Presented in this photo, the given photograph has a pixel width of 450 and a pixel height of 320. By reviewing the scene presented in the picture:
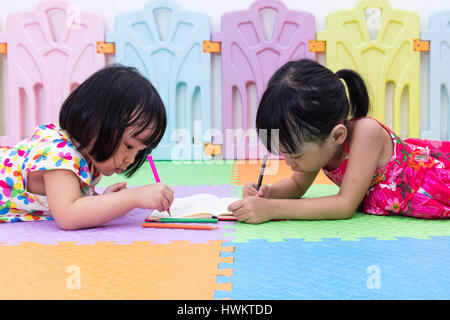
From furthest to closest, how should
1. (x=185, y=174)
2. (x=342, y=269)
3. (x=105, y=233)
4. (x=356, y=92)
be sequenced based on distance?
1. (x=185, y=174)
2. (x=356, y=92)
3. (x=105, y=233)
4. (x=342, y=269)

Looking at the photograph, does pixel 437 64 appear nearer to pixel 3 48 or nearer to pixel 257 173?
pixel 257 173

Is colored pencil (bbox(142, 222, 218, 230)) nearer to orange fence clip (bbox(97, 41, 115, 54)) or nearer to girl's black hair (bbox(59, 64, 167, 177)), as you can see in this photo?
girl's black hair (bbox(59, 64, 167, 177))

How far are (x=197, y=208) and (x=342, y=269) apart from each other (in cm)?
42

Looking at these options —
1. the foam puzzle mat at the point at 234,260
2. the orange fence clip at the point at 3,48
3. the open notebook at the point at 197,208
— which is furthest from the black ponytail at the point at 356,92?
the orange fence clip at the point at 3,48

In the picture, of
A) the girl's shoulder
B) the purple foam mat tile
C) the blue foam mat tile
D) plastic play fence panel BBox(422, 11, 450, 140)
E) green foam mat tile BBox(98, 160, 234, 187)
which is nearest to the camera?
the blue foam mat tile

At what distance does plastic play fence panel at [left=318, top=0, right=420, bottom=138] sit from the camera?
7.31 feet

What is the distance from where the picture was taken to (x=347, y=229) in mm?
886

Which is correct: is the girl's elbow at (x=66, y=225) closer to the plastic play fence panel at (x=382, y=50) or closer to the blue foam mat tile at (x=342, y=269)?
the blue foam mat tile at (x=342, y=269)

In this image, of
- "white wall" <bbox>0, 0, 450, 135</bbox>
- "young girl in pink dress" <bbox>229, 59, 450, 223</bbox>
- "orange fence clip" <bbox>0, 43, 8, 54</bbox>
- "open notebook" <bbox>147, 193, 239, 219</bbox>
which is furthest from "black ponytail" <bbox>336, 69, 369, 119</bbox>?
"orange fence clip" <bbox>0, 43, 8, 54</bbox>

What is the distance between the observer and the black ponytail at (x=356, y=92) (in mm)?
990

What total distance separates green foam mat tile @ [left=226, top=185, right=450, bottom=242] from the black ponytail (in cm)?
21

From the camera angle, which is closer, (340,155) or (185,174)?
(340,155)

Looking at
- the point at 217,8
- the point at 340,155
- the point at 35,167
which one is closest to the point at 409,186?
the point at 340,155

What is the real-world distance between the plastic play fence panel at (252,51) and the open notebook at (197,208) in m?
1.17
